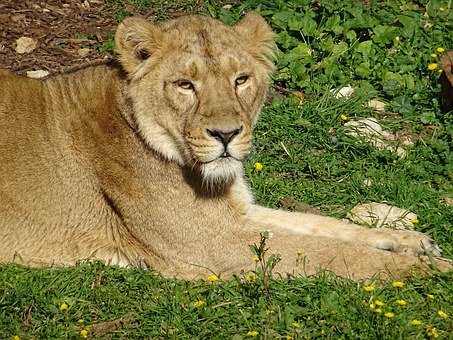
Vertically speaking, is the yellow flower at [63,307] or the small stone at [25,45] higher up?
the yellow flower at [63,307]

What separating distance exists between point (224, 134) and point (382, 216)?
1634 mm

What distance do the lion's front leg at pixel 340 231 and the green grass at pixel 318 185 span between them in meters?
0.18

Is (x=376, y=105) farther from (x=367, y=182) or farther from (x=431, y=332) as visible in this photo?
(x=431, y=332)

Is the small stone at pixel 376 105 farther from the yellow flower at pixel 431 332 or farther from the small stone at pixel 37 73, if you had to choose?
the yellow flower at pixel 431 332

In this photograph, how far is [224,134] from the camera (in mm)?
5684

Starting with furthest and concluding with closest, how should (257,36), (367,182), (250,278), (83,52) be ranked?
(83,52) < (367,182) < (257,36) < (250,278)

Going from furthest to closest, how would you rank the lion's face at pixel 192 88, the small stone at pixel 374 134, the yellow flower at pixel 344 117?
1. the yellow flower at pixel 344 117
2. the small stone at pixel 374 134
3. the lion's face at pixel 192 88

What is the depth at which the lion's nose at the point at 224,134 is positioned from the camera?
5.68m

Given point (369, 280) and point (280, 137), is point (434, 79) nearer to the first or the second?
point (280, 137)

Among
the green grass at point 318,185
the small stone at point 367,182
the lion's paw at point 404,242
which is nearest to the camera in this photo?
the green grass at point 318,185

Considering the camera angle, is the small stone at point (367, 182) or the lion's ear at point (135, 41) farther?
the small stone at point (367, 182)

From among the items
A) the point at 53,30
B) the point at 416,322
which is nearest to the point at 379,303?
the point at 416,322

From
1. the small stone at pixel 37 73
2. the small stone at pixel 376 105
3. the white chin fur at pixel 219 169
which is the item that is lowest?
the small stone at pixel 37 73

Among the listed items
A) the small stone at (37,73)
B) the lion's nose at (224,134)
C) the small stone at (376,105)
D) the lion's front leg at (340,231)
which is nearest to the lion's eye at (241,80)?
the lion's nose at (224,134)
